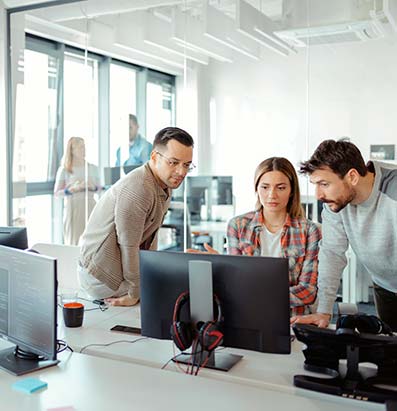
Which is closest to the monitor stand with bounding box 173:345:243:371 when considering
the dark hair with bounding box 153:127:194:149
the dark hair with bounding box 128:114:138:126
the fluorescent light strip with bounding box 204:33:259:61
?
the dark hair with bounding box 153:127:194:149

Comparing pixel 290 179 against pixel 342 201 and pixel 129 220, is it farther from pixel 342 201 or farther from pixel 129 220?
pixel 129 220

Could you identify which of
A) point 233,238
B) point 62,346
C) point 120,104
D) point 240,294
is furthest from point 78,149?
point 240,294

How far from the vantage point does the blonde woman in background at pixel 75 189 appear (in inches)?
183

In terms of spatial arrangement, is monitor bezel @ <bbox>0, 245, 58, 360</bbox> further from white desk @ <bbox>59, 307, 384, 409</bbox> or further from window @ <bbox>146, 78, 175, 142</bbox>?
window @ <bbox>146, 78, 175, 142</bbox>

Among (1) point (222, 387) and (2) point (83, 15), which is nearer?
(1) point (222, 387)

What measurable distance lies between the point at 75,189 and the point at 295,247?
262 centimetres

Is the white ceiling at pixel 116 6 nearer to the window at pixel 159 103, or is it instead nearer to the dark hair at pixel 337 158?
the window at pixel 159 103

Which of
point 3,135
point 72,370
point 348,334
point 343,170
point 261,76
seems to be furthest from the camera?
point 3,135

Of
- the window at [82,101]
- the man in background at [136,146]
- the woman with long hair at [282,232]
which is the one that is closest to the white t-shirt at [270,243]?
the woman with long hair at [282,232]

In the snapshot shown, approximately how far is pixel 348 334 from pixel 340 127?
2.07m

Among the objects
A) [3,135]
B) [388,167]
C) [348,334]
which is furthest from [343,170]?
[3,135]

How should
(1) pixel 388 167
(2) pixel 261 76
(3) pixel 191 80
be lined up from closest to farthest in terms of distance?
1. (1) pixel 388 167
2. (2) pixel 261 76
3. (3) pixel 191 80

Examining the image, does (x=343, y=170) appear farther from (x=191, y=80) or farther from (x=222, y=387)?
(x=191, y=80)

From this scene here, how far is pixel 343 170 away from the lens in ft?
7.56
